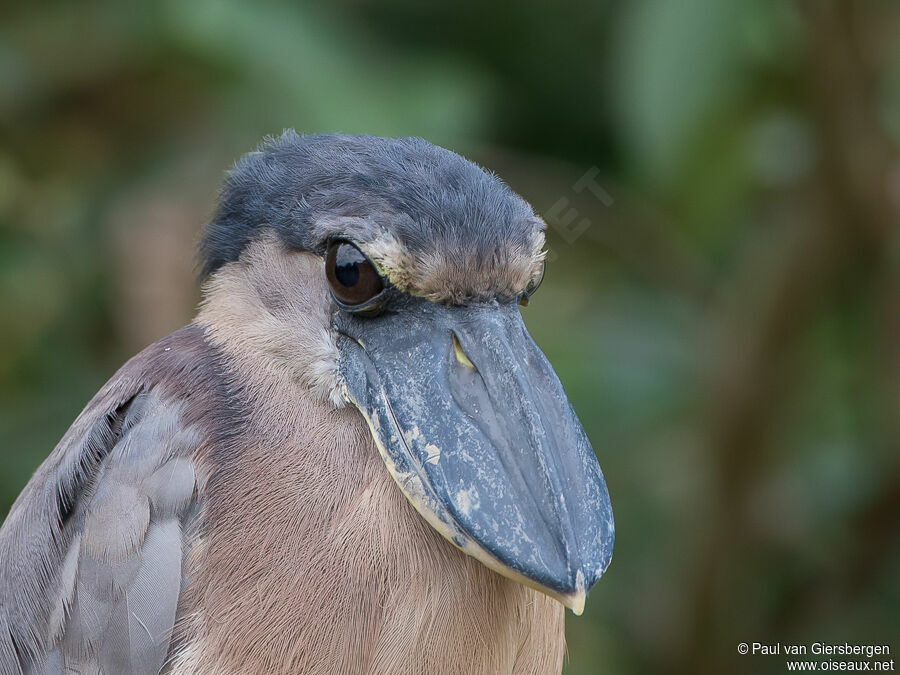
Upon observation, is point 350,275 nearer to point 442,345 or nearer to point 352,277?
point 352,277

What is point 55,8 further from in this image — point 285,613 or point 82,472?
point 285,613

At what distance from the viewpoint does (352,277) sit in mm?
1710

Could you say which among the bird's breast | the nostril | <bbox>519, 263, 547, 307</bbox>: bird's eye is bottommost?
the bird's breast

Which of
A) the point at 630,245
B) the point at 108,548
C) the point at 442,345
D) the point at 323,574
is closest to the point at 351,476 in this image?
the point at 323,574

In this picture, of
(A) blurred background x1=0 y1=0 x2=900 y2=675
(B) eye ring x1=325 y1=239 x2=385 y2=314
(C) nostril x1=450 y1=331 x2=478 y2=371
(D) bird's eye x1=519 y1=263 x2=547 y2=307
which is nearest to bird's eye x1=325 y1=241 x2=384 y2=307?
(B) eye ring x1=325 y1=239 x2=385 y2=314

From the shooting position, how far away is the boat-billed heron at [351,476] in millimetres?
1628

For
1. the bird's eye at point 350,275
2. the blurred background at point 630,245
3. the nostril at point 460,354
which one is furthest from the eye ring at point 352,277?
the blurred background at point 630,245

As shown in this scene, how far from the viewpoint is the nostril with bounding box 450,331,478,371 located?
5.57 ft

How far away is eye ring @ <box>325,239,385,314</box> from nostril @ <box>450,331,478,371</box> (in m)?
0.15

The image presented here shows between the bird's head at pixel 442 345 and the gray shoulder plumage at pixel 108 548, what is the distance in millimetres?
277

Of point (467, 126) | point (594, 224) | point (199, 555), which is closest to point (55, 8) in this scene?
point (467, 126)

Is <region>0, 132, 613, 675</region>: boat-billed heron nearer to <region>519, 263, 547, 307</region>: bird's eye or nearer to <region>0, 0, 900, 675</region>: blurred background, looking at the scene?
<region>519, 263, 547, 307</region>: bird's eye

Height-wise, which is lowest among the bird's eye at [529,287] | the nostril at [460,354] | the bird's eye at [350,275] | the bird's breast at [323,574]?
the bird's breast at [323,574]

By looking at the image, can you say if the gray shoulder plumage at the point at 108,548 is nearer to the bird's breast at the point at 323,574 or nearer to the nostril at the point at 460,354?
the bird's breast at the point at 323,574
